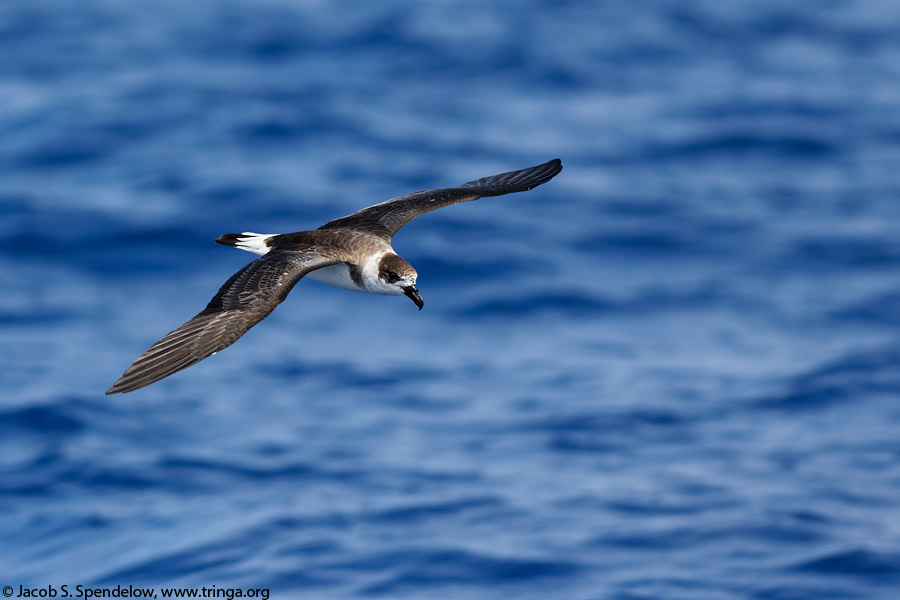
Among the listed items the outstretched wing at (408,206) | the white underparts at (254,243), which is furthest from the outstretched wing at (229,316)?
the outstretched wing at (408,206)

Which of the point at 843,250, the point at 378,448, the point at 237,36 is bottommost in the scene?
the point at 378,448

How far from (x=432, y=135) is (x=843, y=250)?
8102mm

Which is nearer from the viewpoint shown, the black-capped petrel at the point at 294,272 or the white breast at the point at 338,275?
the black-capped petrel at the point at 294,272

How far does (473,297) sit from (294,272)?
1124 centimetres

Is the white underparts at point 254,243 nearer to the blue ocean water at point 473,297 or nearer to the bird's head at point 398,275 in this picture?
the bird's head at point 398,275

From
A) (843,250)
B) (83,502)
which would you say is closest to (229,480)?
(83,502)

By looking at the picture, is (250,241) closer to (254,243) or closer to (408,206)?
(254,243)

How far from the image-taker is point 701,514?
18031mm

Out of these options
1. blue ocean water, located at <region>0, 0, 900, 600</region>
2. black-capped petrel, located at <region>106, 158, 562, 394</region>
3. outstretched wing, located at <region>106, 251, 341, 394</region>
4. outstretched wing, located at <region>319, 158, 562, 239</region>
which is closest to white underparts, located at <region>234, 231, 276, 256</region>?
black-capped petrel, located at <region>106, 158, 562, 394</region>

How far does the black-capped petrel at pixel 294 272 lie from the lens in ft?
31.6

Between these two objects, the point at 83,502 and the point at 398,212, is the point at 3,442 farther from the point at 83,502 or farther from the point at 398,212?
the point at 398,212

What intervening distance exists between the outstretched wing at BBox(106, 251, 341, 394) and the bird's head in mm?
423

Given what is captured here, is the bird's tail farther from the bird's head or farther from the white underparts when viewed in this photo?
the bird's head

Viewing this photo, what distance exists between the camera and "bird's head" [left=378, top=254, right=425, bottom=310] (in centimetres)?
1079
